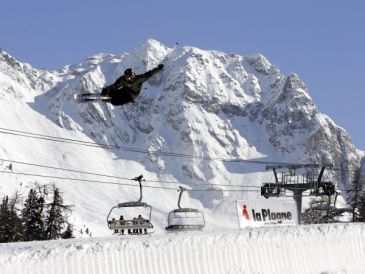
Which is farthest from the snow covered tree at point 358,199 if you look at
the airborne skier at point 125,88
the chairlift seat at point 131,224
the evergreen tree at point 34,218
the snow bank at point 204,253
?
the airborne skier at point 125,88

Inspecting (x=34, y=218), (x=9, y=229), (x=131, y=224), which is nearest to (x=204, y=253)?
(x=131, y=224)

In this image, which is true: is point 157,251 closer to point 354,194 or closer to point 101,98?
point 101,98

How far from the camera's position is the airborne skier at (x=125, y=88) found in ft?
83.1

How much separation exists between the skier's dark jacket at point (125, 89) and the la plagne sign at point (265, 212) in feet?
66.3

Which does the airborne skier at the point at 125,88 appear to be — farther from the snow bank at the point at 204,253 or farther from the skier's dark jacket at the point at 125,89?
the snow bank at the point at 204,253

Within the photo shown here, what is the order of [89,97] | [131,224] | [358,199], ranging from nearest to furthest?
[89,97], [131,224], [358,199]

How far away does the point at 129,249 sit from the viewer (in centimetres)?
2852

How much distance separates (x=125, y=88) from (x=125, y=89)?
0.04m

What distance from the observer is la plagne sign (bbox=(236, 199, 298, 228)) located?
149 ft

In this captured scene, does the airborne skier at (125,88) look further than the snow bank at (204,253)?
No

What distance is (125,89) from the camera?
25.7 m

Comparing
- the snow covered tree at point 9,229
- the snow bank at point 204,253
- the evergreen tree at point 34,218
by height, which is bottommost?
the snow bank at point 204,253

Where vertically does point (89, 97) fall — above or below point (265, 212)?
above

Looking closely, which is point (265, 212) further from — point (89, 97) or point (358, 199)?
point (358, 199)
